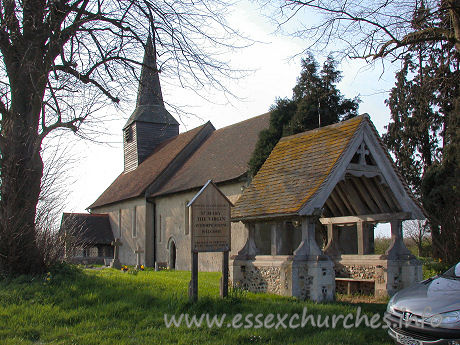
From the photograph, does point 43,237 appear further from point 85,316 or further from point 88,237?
point 88,237

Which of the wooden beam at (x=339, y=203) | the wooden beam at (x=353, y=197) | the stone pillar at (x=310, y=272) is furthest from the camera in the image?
the wooden beam at (x=339, y=203)

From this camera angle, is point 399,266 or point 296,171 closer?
point 399,266

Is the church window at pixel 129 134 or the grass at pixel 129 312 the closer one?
the grass at pixel 129 312

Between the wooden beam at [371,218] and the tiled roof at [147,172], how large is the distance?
1660cm

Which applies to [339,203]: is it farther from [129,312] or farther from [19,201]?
[19,201]

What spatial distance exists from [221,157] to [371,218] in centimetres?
1349

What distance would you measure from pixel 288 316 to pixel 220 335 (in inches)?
61.6

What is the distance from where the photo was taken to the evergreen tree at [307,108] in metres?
19.0

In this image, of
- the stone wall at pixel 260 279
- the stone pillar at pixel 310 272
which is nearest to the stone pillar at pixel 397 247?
the stone pillar at pixel 310 272

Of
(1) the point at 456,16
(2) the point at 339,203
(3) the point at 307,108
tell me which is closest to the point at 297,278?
(2) the point at 339,203

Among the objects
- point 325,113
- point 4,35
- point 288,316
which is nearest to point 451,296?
point 288,316

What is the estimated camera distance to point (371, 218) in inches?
483

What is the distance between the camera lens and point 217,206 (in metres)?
10.2

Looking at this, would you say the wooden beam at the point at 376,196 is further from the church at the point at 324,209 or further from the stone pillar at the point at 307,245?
the stone pillar at the point at 307,245
